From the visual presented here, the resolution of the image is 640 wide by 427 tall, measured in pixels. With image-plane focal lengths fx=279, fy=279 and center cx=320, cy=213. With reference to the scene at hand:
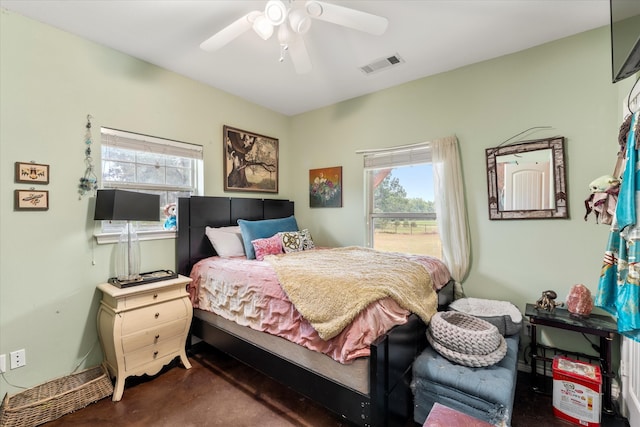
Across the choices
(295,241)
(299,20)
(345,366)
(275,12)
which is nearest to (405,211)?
(295,241)

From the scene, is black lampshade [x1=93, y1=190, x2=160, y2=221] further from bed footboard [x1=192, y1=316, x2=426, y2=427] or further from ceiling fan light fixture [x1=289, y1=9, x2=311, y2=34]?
ceiling fan light fixture [x1=289, y1=9, x2=311, y2=34]

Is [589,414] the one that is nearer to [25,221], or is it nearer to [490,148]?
[490,148]

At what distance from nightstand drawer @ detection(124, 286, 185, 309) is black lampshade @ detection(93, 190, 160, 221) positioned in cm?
58

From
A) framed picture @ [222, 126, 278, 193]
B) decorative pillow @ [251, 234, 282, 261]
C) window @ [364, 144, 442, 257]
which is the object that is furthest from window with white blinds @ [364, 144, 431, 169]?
decorative pillow @ [251, 234, 282, 261]

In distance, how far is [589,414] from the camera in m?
1.70

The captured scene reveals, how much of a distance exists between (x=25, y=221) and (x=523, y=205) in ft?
12.5

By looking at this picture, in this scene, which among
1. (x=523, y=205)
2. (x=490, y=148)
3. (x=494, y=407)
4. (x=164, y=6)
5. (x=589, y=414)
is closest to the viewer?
(x=494, y=407)

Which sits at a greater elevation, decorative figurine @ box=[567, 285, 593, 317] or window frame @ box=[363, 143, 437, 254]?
window frame @ box=[363, 143, 437, 254]

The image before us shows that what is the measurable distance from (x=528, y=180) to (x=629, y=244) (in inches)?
57.2

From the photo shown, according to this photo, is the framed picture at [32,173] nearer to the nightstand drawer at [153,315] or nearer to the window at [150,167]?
the window at [150,167]

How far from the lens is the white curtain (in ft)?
8.63

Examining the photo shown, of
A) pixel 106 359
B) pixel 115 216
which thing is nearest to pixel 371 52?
pixel 115 216

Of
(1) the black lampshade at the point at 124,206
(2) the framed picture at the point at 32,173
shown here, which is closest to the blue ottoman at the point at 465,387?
(1) the black lampshade at the point at 124,206

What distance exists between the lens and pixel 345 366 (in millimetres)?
1484
